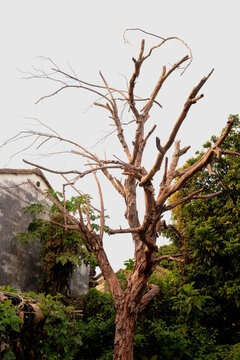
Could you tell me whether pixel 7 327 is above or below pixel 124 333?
above

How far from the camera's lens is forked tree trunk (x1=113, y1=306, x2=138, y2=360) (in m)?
4.94

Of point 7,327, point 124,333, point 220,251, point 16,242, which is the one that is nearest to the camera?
Answer: point 7,327

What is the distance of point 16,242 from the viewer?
920 cm

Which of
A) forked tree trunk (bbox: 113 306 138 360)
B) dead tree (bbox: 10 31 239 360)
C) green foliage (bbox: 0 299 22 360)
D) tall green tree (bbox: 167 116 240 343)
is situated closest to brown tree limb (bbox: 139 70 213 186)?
dead tree (bbox: 10 31 239 360)

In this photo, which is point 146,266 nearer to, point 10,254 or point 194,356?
point 194,356

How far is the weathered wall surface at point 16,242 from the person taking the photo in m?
8.72

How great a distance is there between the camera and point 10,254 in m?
8.88

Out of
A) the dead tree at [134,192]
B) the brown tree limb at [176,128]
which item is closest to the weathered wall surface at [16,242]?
the dead tree at [134,192]

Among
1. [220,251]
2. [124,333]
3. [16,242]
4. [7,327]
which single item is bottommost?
[124,333]

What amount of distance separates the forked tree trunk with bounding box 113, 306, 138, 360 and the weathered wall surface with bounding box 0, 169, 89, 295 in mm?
4442

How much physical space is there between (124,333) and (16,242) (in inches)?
203

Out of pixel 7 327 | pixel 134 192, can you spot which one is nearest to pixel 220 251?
pixel 134 192

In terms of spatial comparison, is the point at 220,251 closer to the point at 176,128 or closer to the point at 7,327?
the point at 176,128

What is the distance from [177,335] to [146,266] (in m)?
3.74
